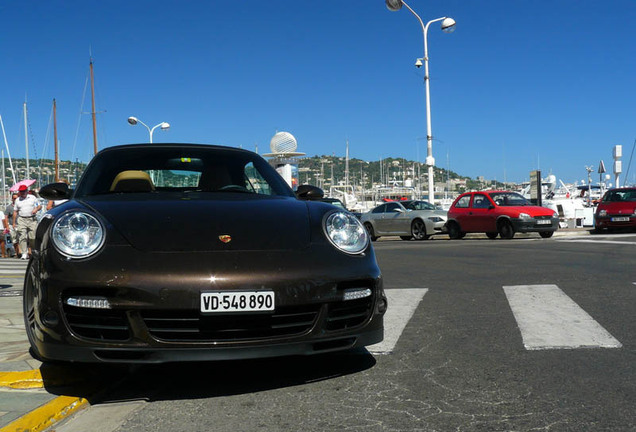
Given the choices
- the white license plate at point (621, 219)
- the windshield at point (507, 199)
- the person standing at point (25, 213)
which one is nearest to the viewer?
the person standing at point (25, 213)

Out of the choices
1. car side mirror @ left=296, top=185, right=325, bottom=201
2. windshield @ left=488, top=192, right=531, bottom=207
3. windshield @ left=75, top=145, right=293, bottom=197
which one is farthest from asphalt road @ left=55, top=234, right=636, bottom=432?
windshield @ left=488, top=192, right=531, bottom=207

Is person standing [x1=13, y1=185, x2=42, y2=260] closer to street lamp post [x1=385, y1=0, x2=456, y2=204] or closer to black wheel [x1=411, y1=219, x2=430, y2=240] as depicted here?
black wheel [x1=411, y1=219, x2=430, y2=240]

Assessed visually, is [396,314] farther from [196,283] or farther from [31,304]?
[31,304]

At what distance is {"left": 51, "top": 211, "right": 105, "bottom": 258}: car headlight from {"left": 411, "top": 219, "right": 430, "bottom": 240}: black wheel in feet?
57.3

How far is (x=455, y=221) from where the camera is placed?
64.0ft

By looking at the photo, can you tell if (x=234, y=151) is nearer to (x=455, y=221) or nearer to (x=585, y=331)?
(x=585, y=331)

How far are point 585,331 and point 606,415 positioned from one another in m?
1.96

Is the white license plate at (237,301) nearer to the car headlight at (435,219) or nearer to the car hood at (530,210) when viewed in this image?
the car hood at (530,210)

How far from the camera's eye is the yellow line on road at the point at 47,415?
2.86 m

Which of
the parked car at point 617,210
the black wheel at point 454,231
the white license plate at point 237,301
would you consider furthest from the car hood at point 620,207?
the white license plate at point 237,301

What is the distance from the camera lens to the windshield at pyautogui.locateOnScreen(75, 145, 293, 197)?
4.51m

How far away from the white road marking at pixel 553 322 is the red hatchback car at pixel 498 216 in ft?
37.6

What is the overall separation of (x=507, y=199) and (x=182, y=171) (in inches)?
608

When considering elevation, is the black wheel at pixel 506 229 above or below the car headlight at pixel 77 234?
below
